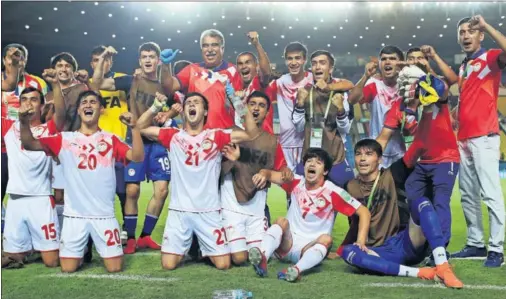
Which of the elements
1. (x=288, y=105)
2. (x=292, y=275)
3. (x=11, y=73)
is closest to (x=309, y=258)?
(x=292, y=275)

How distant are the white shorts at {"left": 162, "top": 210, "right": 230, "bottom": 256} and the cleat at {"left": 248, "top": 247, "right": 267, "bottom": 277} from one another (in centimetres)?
31

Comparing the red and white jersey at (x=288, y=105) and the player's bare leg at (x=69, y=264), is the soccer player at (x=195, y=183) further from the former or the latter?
the player's bare leg at (x=69, y=264)

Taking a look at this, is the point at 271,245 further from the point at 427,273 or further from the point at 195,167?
the point at 427,273

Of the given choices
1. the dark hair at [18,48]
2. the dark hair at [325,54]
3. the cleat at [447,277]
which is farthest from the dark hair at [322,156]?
the dark hair at [18,48]

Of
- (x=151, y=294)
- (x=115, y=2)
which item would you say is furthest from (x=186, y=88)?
(x=151, y=294)

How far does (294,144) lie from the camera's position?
359 cm

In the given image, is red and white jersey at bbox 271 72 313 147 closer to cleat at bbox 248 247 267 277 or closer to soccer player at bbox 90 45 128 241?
cleat at bbox 248 247 267 277

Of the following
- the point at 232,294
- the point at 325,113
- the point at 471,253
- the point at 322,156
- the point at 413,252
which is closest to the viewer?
the point at 232,294

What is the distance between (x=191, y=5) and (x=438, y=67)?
1.58 meters

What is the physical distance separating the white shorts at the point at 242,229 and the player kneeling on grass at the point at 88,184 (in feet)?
2.10

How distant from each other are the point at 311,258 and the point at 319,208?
13.8 inches

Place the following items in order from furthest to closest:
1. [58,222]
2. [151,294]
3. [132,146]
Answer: [58,222], [132,146], [151,294]

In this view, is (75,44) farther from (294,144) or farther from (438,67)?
(438,67)

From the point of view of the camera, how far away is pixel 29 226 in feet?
10.7
